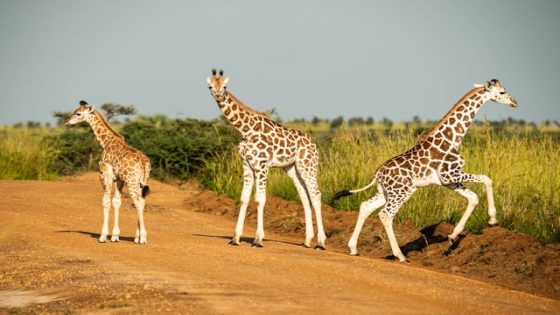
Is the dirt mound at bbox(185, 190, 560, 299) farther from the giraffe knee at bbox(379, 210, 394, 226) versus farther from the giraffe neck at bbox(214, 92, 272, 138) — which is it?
the giraffe neck at bbox(214, 92, 272, 138)

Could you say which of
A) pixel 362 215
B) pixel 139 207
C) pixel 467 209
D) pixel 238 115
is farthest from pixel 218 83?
pixel 467 209

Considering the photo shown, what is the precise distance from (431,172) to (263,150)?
2.63 metres

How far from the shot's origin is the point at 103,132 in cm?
1583

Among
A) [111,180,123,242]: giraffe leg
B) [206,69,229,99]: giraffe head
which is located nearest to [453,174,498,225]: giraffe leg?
[206,69,229,99]: giraffe head

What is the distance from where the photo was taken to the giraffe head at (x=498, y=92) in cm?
1505

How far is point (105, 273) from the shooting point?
1191 cm

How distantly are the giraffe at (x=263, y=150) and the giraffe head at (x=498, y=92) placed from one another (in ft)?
9.48

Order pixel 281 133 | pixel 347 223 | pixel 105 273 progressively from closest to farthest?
pixel 105 273
pixel 281 133
pixel 347 223

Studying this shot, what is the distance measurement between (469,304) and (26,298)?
15.7 feet

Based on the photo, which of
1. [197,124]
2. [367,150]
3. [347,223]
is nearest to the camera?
[347,223]

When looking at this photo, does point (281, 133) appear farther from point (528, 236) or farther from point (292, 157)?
point (528, 236)

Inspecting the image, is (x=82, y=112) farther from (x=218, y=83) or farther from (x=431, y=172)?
(x=431, y=172)

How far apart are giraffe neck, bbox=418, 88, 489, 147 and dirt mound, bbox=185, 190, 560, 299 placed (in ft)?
4.86

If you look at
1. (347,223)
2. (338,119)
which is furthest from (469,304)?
(338,119)
